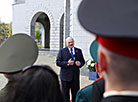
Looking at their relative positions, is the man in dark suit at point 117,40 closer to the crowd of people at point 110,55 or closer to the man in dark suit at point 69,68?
the crowd of people at point 110,55

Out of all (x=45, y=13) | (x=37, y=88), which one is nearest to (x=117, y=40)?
(x=37, y=88)

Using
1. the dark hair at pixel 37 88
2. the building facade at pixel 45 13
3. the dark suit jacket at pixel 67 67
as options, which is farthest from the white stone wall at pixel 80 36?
the dark hair at pixel 37 88

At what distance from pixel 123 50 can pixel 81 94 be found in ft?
4.32

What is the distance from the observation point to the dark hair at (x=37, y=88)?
3.76 feet

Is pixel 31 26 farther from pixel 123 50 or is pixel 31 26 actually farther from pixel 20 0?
pixel 123 50

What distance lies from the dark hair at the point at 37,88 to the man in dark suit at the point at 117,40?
0.45 meters

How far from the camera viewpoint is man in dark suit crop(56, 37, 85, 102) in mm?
4062

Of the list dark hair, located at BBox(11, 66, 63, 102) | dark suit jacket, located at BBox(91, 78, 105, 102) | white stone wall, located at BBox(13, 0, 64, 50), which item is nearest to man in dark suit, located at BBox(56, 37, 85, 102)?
dark suit jacket, located at BBox(91, 78, 105, 102)

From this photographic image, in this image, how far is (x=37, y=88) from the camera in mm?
1144

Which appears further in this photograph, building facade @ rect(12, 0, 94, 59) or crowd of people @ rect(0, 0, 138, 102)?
building facade @ rect(12, 0, 94, 59)

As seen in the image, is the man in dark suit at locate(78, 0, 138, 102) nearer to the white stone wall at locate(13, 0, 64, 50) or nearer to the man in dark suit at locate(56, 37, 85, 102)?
the man in dark suit at locate(56, 37, 85, 102)

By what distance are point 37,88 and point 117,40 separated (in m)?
0.63

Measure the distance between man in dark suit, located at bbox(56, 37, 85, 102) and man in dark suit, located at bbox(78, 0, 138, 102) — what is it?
3.22 metres

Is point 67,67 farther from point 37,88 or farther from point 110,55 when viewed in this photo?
point 110,55
